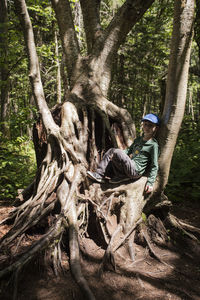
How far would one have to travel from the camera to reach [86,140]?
452 cm

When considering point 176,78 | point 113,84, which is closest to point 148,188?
point 176,78

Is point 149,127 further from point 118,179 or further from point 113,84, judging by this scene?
point 113,84

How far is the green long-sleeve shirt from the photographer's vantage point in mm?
3699

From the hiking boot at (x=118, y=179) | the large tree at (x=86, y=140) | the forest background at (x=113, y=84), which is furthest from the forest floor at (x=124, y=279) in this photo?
the forest background at (x=113, y=84)

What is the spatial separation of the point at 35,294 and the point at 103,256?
1019 mm

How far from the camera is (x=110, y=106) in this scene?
4.78 metres

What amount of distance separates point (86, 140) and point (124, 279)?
261cm

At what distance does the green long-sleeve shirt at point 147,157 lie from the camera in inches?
146

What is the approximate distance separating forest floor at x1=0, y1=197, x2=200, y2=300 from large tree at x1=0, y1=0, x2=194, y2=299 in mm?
155

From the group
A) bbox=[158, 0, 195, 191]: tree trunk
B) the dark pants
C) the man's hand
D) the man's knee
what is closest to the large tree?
bbox=[158, 0, 195, 191]: tree trunk

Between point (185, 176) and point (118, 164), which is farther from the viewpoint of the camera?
point (185, 176)

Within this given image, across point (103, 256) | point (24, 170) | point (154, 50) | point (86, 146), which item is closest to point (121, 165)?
point (86, 146)

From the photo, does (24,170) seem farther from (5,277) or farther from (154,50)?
(154,50)

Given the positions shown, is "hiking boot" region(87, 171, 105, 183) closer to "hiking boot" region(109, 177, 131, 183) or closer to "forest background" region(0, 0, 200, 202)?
"hiking boot" region(109, 177, 131, 183)
